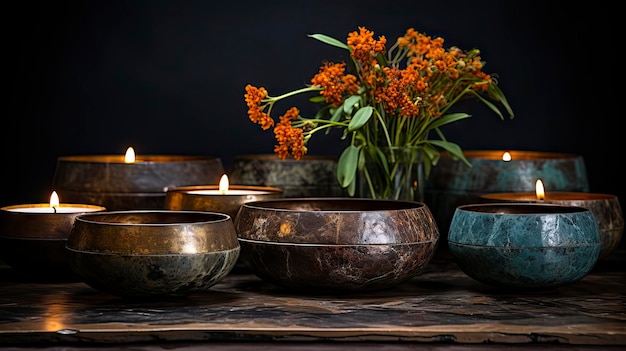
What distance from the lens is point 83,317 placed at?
3.81ft

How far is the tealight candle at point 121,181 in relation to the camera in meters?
1.54

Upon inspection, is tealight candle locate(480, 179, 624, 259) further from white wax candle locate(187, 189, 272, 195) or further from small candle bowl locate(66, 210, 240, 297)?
small candle bowl locate(66, 210, 240, 297)

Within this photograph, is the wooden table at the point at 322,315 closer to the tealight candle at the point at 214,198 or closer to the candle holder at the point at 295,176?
the tealight candle at the point at 214,198

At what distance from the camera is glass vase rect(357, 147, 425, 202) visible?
1.57 meters

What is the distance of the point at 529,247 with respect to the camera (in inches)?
50.4

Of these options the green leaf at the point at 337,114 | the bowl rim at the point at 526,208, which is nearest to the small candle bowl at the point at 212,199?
the green leaf at the point at 337,114

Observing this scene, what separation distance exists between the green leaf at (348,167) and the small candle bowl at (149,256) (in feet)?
0.98

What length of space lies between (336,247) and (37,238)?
1.20ft

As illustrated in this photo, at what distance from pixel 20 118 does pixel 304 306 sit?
3.00ft

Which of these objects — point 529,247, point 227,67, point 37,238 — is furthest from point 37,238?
point 227,67

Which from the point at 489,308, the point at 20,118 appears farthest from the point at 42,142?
the point at 489,308

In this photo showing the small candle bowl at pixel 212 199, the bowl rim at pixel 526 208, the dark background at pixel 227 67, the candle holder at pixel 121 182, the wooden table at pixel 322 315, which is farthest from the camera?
the dark background at pixel 227 67

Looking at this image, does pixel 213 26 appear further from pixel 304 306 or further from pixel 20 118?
pixel 304 306

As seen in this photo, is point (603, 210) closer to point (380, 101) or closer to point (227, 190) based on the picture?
point (380, 101)
